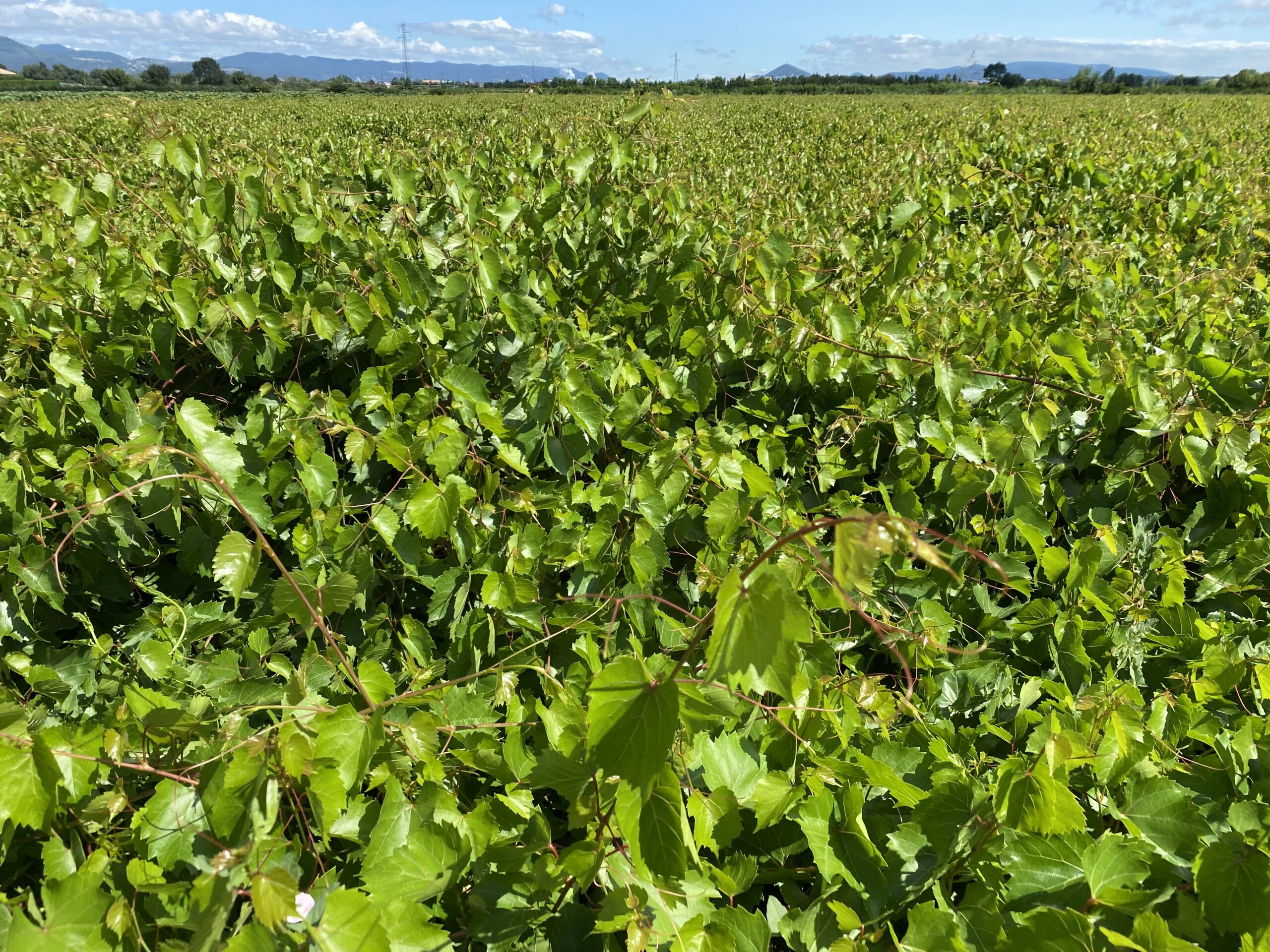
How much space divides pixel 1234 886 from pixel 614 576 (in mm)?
1221

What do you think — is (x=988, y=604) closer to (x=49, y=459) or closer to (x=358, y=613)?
(x=358, y=613)

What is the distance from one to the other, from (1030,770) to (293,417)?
182 cm

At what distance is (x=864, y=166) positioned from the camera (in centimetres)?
672

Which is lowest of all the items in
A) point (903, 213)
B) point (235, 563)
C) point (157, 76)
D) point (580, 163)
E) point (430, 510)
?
point (430, 510)

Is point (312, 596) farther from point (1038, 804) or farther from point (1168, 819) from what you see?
point (1168, 819)

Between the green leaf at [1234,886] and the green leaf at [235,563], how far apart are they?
4.68ft

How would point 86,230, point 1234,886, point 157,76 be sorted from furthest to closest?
point 157,76
point 86,230
point 1234,886

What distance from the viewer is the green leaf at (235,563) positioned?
3.44ft

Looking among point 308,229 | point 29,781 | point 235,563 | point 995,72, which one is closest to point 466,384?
point 308,229

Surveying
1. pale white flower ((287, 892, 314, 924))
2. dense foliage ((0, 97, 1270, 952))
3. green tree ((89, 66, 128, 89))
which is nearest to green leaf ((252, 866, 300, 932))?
dense foliage ((0, 97, 1270, 952))

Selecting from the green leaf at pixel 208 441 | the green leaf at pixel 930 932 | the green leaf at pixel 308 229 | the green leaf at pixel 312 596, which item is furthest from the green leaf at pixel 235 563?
the green leaf at pixel 308 229

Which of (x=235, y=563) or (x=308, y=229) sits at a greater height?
(x=308, y=229)

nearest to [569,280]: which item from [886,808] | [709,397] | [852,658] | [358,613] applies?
[709,397]

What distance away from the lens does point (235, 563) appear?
108 centimetres
